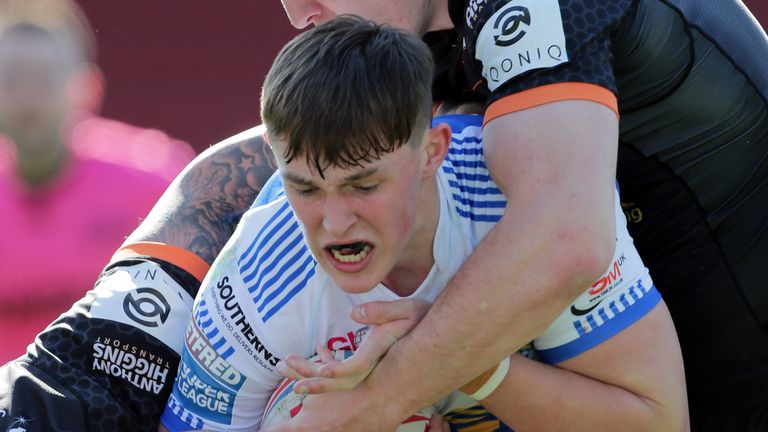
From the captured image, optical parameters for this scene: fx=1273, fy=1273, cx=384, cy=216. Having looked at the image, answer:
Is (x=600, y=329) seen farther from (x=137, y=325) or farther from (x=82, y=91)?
(x=82, y=91)

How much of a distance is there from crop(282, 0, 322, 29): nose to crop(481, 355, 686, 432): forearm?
3.73 ft

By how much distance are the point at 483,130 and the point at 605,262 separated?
0.43 meters

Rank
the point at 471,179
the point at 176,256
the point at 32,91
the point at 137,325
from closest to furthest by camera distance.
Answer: the point at 471,179 < the point at 137,325 < the point at 176,256 < the point at 32,91

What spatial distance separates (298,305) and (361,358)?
0.22 meters

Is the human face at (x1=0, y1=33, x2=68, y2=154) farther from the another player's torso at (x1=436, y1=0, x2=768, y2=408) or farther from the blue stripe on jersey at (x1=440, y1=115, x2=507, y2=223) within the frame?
the blue stripe on jersey at (x1=440, y1=115, x2=507, y2=223)

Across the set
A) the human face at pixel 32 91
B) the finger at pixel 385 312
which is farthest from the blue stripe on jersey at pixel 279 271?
the human face at pixel 32 91

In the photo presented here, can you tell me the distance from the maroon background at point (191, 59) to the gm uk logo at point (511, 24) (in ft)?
12.1

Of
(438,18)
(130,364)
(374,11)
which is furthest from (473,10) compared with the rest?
(130,364)

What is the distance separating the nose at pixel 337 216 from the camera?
267cm

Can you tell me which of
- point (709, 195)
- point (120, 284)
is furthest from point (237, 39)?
point (709, 195)

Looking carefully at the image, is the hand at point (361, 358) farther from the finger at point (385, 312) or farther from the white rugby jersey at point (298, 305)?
the white rugby jersey at point (298, 305)

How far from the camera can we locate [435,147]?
2848mm

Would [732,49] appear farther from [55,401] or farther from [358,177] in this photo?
[55,401]

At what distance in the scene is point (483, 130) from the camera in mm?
2922
